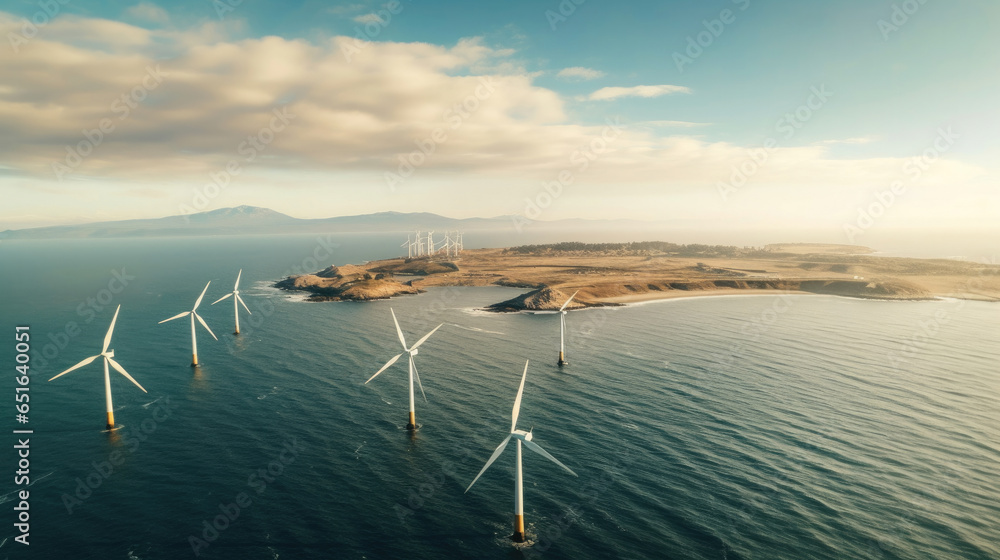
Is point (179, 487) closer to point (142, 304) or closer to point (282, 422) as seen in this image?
point (282, 422)

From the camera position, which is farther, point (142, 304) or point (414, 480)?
point (142, 304)

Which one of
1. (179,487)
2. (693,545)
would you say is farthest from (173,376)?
(693,545)

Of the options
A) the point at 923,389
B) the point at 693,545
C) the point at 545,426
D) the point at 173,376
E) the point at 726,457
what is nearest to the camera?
the point at 693,545

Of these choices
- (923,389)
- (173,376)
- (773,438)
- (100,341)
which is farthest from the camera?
(100,341)

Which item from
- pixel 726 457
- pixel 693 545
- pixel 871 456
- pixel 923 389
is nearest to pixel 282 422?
pixel 693 545

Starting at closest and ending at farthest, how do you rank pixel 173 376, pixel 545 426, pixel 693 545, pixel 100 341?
pixel 693 545 < pixel 545 426 < pixel 173 376 < pixel 100 341

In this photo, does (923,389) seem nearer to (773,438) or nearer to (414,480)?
(773,438)
